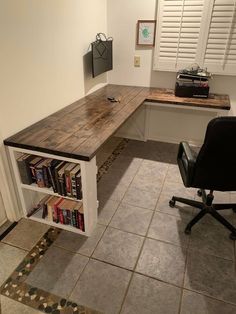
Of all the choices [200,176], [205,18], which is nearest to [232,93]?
[205,18]

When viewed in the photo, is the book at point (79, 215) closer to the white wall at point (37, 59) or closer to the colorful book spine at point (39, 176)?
the colorful book spine at point (39, 176)

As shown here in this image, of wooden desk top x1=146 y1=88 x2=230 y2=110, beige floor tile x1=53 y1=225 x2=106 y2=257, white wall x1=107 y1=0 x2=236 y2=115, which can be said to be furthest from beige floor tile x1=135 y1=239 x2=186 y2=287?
white wall x1=107 y1=0 x2=236 y2=115

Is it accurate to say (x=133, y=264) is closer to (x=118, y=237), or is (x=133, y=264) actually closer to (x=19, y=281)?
(x=118, y=237)

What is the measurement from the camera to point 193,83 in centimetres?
277

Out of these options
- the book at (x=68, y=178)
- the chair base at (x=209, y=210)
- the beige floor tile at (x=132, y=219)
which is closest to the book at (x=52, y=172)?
the book at (x=68, y=178)

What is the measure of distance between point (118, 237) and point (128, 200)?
18.4 inches

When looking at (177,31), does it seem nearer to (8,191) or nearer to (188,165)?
(188,165)

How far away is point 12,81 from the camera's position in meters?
1.75

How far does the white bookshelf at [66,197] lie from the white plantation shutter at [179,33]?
73.0 inches

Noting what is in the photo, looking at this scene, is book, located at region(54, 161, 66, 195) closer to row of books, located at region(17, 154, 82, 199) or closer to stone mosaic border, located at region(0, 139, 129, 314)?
row of books, located at region(17, 154, 82, 199)

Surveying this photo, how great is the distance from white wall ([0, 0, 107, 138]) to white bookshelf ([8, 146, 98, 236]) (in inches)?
10.8

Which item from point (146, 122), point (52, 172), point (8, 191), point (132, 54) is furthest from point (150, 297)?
point (132, 54)

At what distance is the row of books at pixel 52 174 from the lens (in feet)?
5.66

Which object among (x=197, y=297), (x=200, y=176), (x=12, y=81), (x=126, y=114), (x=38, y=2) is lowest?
(x=197, y=297)
